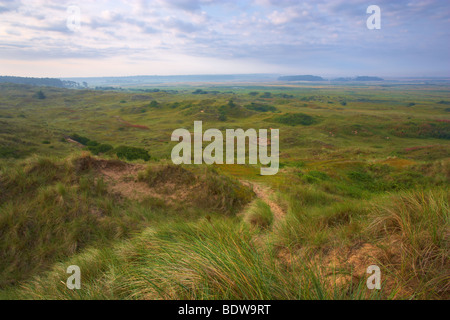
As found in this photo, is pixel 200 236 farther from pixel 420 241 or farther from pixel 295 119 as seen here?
pixel 295 119

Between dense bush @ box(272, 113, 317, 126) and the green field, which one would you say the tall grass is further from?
dense bush @ box(272, 113, 317, 126)

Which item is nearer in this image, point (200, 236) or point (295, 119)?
point (200, 236)

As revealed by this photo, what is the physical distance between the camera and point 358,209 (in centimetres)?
539

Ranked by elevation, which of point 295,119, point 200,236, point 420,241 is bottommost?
point 200,236

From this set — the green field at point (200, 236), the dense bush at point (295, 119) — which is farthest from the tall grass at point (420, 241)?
the dense bush at point (295, 119)

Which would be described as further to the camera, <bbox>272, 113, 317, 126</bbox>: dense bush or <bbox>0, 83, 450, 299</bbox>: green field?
<bbox>272, 113, 317, 126</bbox>: dense bush

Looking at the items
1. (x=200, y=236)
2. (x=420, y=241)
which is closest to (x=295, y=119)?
(x=200, y=236)

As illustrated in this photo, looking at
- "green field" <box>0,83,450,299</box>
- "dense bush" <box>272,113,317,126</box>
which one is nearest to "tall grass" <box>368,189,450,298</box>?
"green field" <box>0,83,450,299</box>

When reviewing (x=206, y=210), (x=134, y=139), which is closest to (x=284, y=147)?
(x=134, y=139)

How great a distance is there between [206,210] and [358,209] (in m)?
5.00

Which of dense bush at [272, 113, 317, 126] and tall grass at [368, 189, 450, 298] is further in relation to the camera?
dense bush at [272, 113, 317, 126]

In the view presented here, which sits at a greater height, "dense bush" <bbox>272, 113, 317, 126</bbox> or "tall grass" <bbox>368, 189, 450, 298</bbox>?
"dense bush" <bbox>272, 113, 317, 126</bbox>
